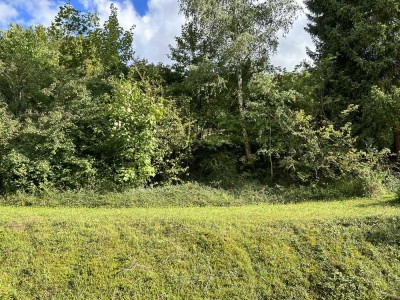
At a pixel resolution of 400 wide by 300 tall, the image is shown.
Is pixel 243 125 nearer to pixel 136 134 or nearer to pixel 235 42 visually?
pixel 235 42

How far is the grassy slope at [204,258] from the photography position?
174 inches

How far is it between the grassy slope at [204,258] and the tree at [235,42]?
5.85m

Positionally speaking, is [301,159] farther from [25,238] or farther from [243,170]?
[25,238]

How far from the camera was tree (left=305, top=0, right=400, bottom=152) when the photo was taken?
10.2m

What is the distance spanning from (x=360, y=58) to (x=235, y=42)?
14.3 ft

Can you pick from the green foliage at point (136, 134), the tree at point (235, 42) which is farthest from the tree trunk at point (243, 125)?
the green foliage at point (136, 134)

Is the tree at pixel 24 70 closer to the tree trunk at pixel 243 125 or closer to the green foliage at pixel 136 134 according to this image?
the green foliage at pixel 136 134

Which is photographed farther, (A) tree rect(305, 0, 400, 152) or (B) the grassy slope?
(A) tree rect(305, 0, 400, 152)

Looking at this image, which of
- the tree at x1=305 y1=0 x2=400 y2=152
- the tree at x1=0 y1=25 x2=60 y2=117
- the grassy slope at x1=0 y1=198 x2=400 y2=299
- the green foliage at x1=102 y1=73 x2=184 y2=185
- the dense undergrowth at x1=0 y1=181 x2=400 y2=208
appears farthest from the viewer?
the tree at x1=0 y1=25 x2=60 y2=117

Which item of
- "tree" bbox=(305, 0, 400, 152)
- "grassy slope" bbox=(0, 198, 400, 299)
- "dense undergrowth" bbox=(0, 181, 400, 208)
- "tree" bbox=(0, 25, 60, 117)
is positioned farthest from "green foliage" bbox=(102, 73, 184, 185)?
"tree" bbox=(305, 0, 400, 152)

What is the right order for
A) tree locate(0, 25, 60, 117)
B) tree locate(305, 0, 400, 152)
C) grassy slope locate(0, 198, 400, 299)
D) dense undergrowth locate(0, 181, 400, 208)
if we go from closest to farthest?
grassy slope locate(0, 198, 400, 299) → dense undergrowth locate(0, 181, 400, 208) → tree locate(305, 0, 400, 152) → tree locate(0, 25, 60, 117)

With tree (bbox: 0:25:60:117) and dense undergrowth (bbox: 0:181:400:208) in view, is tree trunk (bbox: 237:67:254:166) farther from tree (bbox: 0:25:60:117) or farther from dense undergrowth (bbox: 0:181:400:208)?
tree (bbox: 0:25:60:117)

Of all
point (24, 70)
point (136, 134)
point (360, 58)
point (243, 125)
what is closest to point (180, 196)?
point (136, 134)

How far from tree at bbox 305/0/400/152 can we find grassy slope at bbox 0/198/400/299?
227 inches
